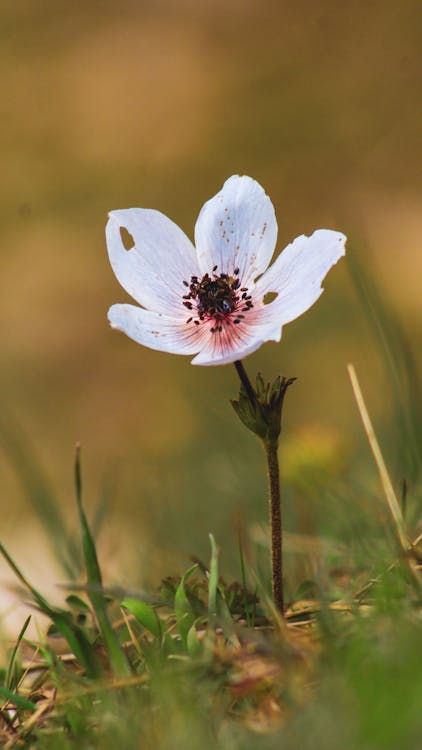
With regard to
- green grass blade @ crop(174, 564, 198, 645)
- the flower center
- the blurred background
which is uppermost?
the blurred background

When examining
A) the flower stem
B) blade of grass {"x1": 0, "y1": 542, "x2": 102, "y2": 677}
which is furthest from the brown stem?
blade of grass {"x1": 0, "y1": 542, "x2": 102, "y2": 677}

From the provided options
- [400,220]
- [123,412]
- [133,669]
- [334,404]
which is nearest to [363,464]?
[133,669]

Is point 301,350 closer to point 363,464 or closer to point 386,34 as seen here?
point 363,464

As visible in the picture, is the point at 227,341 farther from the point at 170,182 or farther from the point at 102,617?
the point at 170,182

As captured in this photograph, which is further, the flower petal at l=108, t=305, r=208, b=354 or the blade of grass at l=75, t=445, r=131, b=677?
the flower petal at l=108, t=305, r=208, b=354

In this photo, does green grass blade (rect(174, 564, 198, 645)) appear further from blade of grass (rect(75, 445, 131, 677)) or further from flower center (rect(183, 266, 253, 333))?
flower center (rect(183, 266, 253, 333))

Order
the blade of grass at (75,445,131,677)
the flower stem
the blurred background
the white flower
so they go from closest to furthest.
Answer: the blade of grass at (75,445,131,677) < the flower stem < the white flower < the blurred background

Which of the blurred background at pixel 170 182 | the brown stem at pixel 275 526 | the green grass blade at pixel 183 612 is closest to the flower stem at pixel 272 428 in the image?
the brown stem at pixel 275 526
